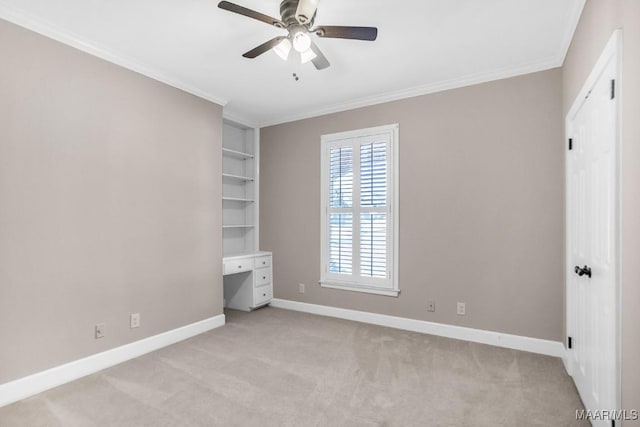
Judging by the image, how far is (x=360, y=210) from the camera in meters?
3.98

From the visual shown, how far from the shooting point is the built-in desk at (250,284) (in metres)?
4.35

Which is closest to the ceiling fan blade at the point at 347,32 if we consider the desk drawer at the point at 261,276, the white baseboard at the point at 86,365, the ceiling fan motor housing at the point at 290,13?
the ceiling fan motor housing at the point at 290,13

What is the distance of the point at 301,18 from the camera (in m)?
1.93

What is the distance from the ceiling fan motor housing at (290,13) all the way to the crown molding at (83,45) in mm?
1702

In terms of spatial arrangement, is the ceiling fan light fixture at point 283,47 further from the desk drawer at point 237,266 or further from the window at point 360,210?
the desk drawer at point 237,266

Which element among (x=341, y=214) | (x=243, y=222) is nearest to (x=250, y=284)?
(x=243, y=222)

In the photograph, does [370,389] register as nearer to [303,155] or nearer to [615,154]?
[615,154]

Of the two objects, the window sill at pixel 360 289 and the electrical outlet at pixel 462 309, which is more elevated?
the window sill at pixel 360 289

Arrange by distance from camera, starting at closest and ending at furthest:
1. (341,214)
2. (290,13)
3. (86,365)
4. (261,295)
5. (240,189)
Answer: (290,13), (86,365), (341,214), (261,295), (240,189)

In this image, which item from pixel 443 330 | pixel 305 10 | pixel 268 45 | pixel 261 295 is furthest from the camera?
pixel 261 295

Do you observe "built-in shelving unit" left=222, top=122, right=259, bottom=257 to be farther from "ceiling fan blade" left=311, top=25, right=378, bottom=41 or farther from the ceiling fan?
"ceiling fan blade" left=311, top=25, right=378, bottom=41

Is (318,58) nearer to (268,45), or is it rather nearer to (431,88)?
(268,45)

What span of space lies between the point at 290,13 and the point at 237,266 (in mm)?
2989

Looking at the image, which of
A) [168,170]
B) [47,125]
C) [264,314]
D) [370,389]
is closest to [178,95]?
[168,170]
